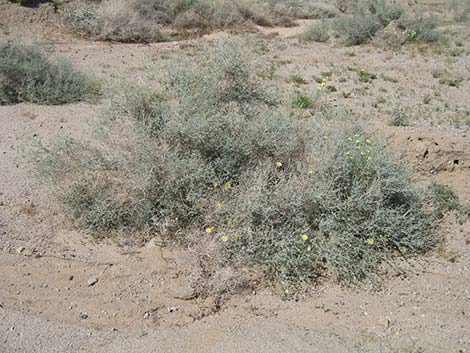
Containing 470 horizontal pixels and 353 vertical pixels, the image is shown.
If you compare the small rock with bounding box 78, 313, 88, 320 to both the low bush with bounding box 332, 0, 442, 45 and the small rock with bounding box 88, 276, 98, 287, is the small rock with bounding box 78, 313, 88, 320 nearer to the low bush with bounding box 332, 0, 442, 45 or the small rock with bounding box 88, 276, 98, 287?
the small rock with bounding box 88, 276, 98, 287

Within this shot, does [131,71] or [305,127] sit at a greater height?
[305,127]

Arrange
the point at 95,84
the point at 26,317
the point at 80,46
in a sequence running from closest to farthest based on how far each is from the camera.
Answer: the point at 26,317 < the point at 95,84 < the point at 80,46

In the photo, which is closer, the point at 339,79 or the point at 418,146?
the point at 418,146

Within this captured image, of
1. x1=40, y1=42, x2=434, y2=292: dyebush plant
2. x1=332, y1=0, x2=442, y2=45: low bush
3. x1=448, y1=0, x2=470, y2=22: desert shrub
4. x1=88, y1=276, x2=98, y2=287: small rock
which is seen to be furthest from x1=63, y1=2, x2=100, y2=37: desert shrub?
x1=448, y1=0, x2=470, y2=22: desert shrub

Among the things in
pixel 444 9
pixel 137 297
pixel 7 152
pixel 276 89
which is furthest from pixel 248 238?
pixel 444 9

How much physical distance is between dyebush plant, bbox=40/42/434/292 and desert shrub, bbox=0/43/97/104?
2308 mm

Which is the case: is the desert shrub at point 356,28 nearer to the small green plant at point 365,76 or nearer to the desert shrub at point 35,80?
the small green plant at point 365,76

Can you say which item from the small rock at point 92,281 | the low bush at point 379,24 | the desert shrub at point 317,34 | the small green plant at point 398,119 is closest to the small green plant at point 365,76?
the small green plant at point 398,119

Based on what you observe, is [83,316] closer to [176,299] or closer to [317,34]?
[176,299]

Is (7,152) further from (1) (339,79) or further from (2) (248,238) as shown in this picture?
(1) (339,79)

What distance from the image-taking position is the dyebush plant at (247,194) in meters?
4.35

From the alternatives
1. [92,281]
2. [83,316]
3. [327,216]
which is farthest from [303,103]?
[83,316]

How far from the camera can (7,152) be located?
572 centimetres

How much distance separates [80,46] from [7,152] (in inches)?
219
